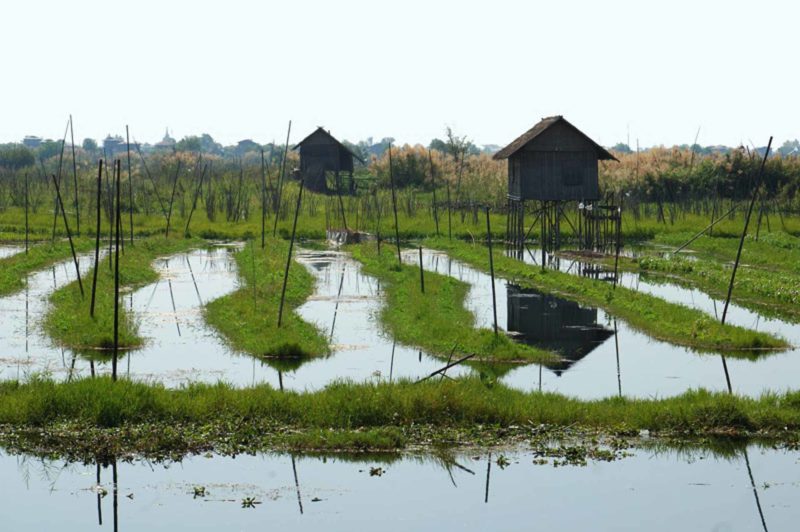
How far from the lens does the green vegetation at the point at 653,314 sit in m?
18.2

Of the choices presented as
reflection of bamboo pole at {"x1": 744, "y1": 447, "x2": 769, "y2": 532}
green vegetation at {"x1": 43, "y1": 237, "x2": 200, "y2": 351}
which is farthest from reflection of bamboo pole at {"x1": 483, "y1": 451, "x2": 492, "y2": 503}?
green vegetation at {"x1": 43, "y1": 237, "x2": 200, "y2": 351}

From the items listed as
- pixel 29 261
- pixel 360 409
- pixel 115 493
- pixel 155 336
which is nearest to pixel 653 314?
pixel 155 336

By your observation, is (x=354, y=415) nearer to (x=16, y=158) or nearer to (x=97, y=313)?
(x=97, y=313)

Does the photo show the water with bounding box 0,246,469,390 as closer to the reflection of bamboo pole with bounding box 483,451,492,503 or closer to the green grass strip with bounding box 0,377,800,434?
the green grass strip with bounding box 0,377,800,434

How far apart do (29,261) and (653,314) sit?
17063 millimetres

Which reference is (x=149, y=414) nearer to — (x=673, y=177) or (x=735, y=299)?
(x=735, y=299)

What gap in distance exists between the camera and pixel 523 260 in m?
32.4

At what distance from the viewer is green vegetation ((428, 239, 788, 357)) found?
18.2 meters

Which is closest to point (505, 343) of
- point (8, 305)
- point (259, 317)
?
point (259, 317)

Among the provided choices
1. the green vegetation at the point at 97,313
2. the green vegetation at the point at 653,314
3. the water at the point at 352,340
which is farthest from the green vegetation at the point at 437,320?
the green vegetation at the point at 97,313

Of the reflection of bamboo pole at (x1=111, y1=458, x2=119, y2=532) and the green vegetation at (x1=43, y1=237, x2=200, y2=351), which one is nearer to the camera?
the reflection of bamboo pole at (x1=111, y1=458, x2=119, y2=532)

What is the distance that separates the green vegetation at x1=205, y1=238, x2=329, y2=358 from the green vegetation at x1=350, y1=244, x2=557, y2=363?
69.8 inches

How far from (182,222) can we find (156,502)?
31.1 m

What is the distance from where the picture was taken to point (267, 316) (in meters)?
20.0
